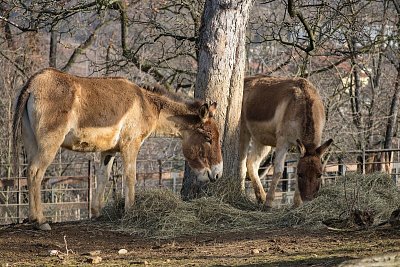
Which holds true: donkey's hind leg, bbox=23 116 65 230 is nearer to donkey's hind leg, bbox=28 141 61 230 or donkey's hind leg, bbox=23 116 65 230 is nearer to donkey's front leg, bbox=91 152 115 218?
donkey's hind leg, bbox=28 141 61 230

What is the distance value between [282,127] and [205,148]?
1.54m

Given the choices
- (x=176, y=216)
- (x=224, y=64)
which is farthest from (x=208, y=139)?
(x=176, y=216)

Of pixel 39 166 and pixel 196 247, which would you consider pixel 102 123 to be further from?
pixel 196 247

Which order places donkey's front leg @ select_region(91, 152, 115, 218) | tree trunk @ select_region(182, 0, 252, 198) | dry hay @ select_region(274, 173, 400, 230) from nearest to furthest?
dry hay @ select_region(274, 173, 400, 230), donkey's front leg @ select_region(91, 152, 115, 218), tree trunk @ select_region(182, 0, 252, 198)

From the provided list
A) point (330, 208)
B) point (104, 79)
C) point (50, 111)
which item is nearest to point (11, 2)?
point (104, 79)

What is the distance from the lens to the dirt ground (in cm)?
648

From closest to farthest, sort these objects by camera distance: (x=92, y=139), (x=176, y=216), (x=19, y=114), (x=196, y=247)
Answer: (x=196, y=247), (x=19, y=114), (x=176, y=216), (x=92, y=139)

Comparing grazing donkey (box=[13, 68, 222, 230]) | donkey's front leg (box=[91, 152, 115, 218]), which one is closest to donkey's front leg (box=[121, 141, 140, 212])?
grazing donkey (box=[13, 68, 222, 230])

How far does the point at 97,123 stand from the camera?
9.09 meters

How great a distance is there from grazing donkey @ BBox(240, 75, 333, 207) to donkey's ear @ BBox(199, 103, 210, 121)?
1.38 metres

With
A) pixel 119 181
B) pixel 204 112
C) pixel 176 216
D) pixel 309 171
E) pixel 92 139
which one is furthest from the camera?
pixel 119 181

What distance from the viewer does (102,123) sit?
9133 millimetres

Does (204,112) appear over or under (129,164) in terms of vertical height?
over

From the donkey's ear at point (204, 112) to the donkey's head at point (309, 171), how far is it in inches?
54.0
